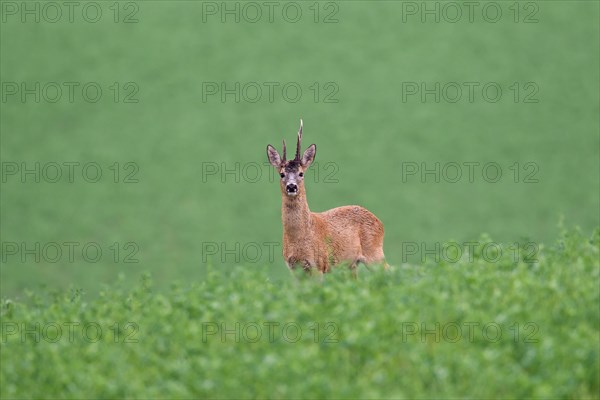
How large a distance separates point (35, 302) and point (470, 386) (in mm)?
5256

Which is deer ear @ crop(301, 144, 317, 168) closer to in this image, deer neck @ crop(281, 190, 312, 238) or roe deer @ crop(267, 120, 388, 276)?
roe deer @ crop(267, 120, 388, 276)

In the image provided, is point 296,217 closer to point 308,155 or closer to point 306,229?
point 306,229

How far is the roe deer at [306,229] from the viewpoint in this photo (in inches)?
581

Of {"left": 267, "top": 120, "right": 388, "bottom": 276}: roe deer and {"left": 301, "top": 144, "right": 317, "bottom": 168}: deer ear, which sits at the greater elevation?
{"left": 301, "top": 144, "right": 317, "bottom": 168}: deer ear

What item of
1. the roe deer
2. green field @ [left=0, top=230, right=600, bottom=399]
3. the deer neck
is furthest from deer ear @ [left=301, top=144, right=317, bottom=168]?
green field @ [left=0, top=230, right=600, bottom=399]

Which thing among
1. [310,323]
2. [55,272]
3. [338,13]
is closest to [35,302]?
[310,323]

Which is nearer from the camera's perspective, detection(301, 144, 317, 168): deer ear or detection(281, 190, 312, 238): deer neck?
detection(281, 190, 312, 238): deer neck

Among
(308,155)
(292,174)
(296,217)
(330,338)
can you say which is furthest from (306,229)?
(330,338)

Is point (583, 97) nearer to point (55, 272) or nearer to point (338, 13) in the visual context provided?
point (338, 13)

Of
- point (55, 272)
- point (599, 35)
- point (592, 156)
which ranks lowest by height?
point (55, 272)

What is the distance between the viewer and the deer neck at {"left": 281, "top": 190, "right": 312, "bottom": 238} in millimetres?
14805

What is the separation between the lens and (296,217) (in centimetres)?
1480

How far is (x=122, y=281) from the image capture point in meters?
12.3

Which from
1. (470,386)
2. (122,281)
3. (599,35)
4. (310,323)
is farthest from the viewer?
(599,35)
